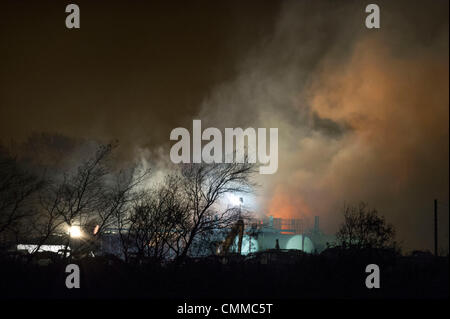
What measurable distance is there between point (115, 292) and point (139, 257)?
3289 millimetres

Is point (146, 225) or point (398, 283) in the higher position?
point (146, 225)

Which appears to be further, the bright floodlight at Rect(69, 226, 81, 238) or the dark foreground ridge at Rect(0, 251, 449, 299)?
the bright floodlight at Rect(69, 226, 81, 238)

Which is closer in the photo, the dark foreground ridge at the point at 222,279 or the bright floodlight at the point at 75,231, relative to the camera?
the dark foreground ridge at the point at 222,279

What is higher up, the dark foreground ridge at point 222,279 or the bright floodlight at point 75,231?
the bright floodlight at point 75,231

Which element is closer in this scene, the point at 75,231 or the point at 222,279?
the point at 222,279

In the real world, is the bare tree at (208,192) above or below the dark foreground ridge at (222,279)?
above

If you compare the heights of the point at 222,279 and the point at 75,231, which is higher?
the point at 75,231

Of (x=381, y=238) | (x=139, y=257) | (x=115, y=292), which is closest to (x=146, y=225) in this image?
(x=139, y=257)

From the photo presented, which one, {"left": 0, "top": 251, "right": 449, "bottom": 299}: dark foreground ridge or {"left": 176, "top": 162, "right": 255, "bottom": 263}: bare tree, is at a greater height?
{"left": 176, "top": 162, "right": 255, "bottom": 263}: bare tree

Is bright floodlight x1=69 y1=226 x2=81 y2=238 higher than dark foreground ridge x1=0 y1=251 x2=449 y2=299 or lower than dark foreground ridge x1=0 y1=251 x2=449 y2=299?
higher
